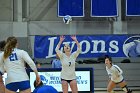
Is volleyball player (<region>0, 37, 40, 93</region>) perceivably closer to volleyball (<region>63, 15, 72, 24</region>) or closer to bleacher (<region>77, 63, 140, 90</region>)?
bleacher (<region>77, 63, 140, 90</region>)

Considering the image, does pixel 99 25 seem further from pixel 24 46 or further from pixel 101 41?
pixel 24 46

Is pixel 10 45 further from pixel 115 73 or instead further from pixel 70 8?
pixel 70 8

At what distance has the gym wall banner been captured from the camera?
17.0 m

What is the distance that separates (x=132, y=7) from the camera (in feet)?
57.6

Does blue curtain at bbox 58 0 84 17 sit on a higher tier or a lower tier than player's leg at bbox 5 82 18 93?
higher

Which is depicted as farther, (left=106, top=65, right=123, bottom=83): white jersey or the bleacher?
the bleacher

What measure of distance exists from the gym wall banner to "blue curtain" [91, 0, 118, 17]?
1203 mm

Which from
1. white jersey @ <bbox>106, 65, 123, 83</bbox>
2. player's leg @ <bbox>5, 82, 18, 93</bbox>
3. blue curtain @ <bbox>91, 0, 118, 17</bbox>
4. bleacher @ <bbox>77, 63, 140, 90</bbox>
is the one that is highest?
blue curtain @ <bbox>91, 0, 118, 17</bbox>

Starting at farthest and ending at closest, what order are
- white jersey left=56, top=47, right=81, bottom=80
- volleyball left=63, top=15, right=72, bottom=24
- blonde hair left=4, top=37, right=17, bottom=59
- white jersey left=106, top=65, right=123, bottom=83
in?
volleyball left=63, top=15, right=72, bottom=24 → white jersey left=106, top=65, right=123, bottom=83 → white jersey left=56, top=47, right=81, bottom=80 → blonde hair left=4, top=37, right=17, bottom=59

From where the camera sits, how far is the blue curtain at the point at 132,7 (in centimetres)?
1755

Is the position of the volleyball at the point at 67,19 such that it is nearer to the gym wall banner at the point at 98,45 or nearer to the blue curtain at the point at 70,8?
the blue curtain at the point at 70,8

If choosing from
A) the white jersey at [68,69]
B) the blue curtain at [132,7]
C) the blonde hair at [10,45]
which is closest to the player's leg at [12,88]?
the blonde hair at [10,45]

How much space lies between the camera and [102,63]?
17.1 meters

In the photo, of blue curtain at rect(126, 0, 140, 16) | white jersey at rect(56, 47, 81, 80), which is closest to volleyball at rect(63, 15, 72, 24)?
blue curtain at rect(126, 0, 140, 16)
